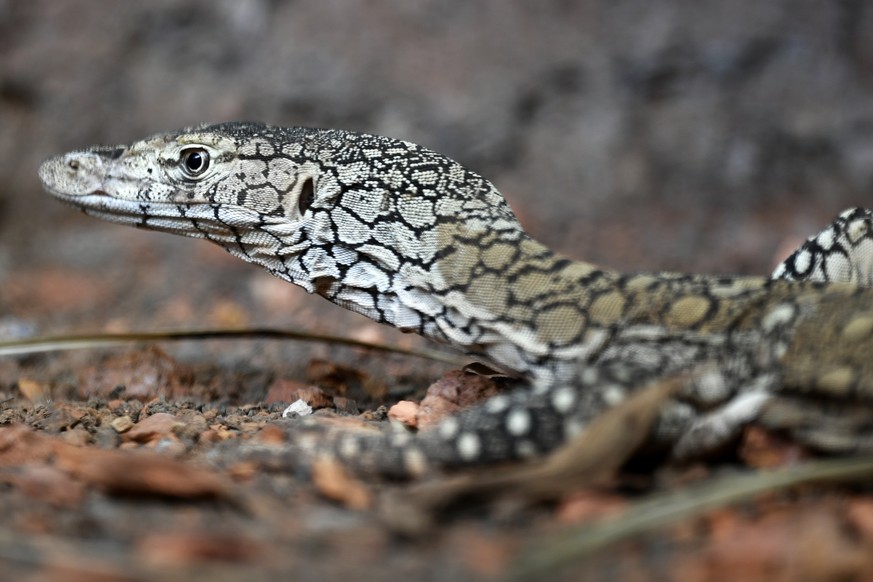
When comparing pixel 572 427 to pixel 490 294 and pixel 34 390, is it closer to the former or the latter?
pixel 490 294

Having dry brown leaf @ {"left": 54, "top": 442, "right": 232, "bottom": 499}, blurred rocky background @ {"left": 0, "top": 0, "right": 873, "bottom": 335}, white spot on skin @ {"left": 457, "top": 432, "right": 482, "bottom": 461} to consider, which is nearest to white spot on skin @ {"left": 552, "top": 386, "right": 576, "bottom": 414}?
white spot on skin @ {"left": 457, "top": 432, "right": 482, "bottom": 461}

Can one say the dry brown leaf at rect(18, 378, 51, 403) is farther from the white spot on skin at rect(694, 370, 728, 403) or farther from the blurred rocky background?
the white spot on skin at rect(694, 370, 728, 403)

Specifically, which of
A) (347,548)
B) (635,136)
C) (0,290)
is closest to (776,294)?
(347,548)

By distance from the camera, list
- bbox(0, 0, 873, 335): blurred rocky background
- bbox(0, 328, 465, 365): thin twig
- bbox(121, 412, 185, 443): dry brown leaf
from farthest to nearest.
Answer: bbox(0, 0, 873, 335): blurred rocky background
bbox(0, 328, 465, 365): thin twig
bbox(121, 412, 185, 443): dry brown leaf

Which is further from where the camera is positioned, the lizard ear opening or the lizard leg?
the lizard leg

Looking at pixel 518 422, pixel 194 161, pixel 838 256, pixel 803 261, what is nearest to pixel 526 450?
pixel 518 422

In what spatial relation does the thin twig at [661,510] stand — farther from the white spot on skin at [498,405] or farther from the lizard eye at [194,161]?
the lizard eye at [194,161]

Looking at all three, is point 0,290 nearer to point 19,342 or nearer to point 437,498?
point 19,342
